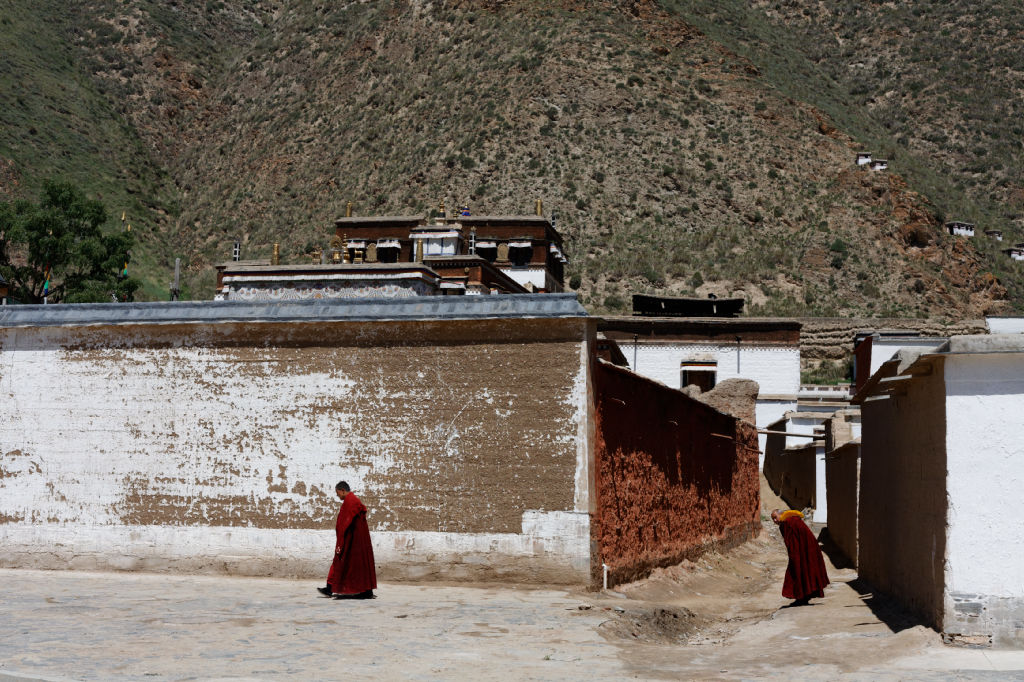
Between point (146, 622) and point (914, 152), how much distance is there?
2790 inches

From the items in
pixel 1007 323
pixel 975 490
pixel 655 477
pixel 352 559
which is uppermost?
pixel 1007 323

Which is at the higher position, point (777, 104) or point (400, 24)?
point (400, 24)

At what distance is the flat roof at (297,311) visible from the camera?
11.8 m

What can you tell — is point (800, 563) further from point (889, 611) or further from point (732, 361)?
point (732, 361)

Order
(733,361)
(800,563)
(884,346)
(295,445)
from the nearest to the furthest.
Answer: (295,445)
(800,563)
(884,346)
(733,361)

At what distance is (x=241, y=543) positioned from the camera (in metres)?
12.4

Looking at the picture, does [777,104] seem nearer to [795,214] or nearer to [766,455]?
[795,214]

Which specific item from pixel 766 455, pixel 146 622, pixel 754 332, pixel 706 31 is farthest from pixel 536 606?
pixel 706 31

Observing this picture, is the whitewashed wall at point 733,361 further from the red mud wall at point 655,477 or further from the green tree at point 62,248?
the green tree at point 62,248

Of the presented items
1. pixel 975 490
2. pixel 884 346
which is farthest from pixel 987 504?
pixel 884 346

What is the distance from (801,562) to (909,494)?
2.54 metres

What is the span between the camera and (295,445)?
12.4 m

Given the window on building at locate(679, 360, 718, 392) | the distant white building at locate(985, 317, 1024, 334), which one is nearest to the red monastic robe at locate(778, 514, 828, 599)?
the distant white building at locate(985, 317, 1024, 334)

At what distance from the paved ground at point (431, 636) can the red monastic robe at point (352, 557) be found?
0.24 metres
